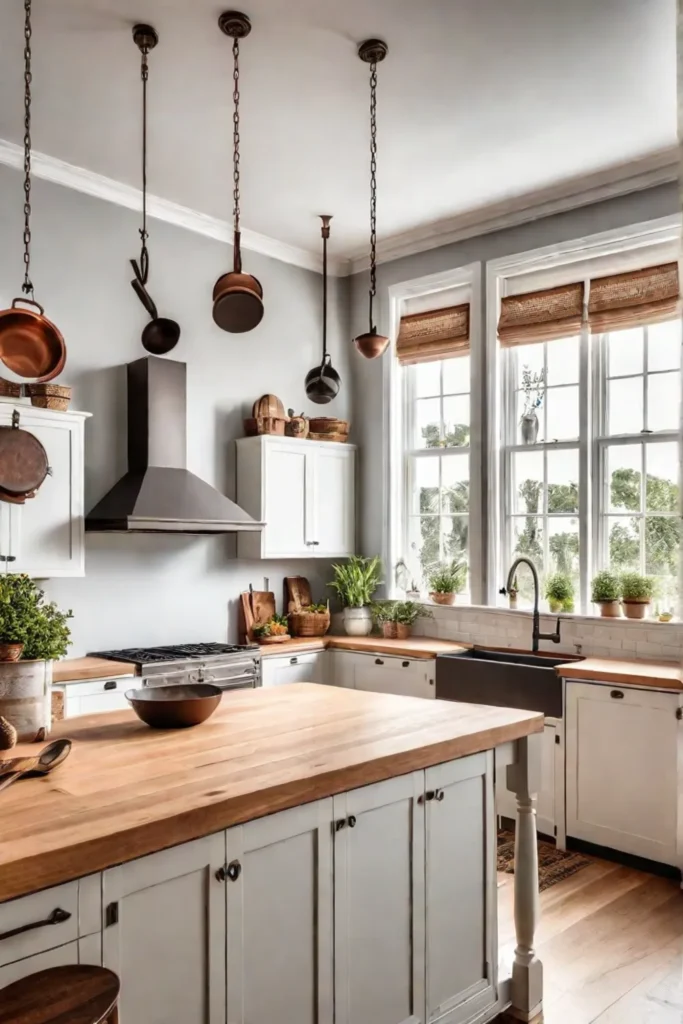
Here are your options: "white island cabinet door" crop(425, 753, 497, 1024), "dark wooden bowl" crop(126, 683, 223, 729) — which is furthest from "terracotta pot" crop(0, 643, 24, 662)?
"white island cabinet door" crop(425, 753, 497, 1024)

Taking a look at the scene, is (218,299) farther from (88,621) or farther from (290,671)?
(290,671)

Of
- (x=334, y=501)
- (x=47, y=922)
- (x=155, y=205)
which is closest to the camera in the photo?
(x=47, y=922)

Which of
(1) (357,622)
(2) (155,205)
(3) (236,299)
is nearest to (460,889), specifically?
(3) (236,299)

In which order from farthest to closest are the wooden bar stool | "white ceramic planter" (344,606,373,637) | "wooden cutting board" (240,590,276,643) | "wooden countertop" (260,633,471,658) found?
"white ceramic planter" (344,606,373,637)
"wooden cutting board" (240,590,276,643)
"wooden countertop" (260,633,471,658)
the wooden bar stool

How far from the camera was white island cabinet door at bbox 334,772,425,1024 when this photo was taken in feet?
7.32

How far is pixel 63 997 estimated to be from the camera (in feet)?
4.77

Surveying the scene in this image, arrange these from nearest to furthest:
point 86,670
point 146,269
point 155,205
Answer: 1. point 146,269
2. point 86,670
3. point 155,205

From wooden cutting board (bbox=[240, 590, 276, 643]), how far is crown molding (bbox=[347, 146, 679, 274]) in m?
2.61

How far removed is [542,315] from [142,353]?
8.25 ft

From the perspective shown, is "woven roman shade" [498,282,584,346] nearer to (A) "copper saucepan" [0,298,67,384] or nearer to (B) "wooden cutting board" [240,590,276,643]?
(B) "wooden cutting board" [240,590,276,643]

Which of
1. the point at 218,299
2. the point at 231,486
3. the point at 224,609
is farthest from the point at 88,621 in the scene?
the point at 218,299

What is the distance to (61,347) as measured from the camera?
3359 millimetres

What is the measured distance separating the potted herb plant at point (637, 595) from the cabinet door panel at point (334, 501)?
208 centimetres

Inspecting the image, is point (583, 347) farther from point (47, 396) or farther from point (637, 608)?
point (47, 396)
